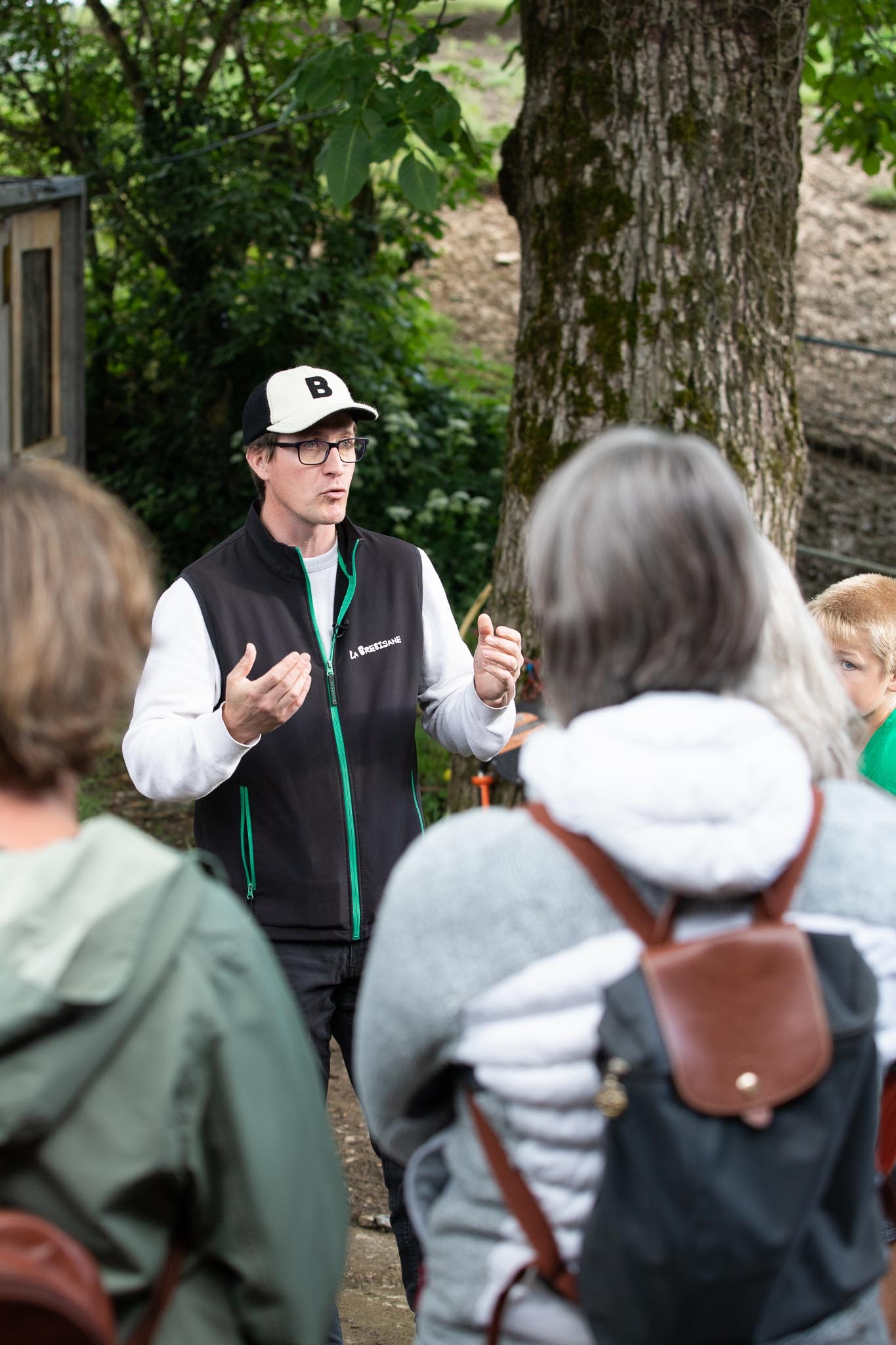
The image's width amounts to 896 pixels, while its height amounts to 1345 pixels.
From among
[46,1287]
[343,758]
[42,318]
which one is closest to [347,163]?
[343,758]

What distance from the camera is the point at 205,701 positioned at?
2.72 metres

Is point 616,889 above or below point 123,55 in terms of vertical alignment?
below

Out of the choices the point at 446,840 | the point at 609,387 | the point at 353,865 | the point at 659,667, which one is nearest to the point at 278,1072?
the point at 446,840

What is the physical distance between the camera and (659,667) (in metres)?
1.48

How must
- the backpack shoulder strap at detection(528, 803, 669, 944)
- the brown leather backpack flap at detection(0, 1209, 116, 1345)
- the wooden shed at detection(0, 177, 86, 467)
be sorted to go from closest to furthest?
the brown leather backpack flap at detection(0, 1209, 116, 1345)
the backpack shoulder strap at detection(528, 803, 669, 944)
the wooden shed at detection(0, 177, 86, 467)

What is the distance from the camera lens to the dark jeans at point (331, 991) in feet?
8.93

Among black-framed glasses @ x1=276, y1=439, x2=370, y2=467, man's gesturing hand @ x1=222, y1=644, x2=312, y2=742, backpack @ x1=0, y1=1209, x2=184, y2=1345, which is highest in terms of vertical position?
black-framed glasses @ x1=276, y1=439, x2=370, y2=467

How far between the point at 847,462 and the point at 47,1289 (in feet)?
32.0

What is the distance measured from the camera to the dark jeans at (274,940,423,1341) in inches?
107

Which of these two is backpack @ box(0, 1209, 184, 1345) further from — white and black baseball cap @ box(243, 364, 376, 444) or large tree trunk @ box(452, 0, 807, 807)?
large tree trunk @ box(452, 0, 807, 807)

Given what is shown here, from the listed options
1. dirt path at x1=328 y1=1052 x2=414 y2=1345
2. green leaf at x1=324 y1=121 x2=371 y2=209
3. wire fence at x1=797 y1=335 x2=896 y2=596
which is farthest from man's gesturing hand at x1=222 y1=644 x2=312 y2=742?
wire fence at x1=797 y1=335 x2=896 y2=596

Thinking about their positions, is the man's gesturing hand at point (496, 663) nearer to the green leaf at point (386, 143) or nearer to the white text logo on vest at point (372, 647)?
the white text logo on vest at point (372, 647)

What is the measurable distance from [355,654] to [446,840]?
1.39 meters

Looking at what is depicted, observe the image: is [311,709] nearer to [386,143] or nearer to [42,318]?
[386,143]
